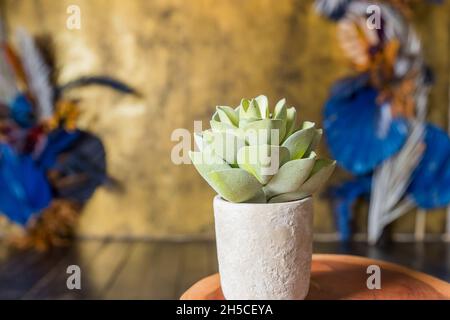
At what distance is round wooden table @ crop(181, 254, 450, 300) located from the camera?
2.10 feet

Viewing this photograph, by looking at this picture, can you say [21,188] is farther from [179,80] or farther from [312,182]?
[312,182]

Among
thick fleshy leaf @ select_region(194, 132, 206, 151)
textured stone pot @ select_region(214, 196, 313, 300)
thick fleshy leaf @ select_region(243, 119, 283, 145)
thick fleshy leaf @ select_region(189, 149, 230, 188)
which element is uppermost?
thick fleshy leaf @ select_region(243, 119, 283, 145)

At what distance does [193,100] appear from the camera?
8.31ft

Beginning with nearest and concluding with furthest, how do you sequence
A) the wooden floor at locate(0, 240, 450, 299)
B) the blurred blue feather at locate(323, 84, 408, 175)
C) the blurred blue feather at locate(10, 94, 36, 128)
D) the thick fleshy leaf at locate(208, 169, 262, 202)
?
the thick fleshy leaf at locate(208, 169, 262, 202) → the wooden floor at locate(0, 240, 450, 299) → the blurred blue feather at locate(323, 84, 408, 175) → the blurred blue feather at locate(10, 94, 36, 128)

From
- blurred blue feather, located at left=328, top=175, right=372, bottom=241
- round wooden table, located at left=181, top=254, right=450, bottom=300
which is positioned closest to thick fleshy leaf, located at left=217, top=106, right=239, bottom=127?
round wooden table, located at left=181, top=254, right=450, bottom=300

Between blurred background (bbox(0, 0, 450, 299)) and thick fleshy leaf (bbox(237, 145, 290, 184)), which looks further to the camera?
blurred background (bbox(0, 0, 450, 299))

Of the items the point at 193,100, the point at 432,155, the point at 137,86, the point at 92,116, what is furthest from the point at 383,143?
the point at 92,116

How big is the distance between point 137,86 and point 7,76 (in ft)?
2.23

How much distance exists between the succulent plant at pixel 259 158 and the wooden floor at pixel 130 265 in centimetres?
129

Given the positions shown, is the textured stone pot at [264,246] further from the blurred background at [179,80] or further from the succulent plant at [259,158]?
the blurred background at [179,80]

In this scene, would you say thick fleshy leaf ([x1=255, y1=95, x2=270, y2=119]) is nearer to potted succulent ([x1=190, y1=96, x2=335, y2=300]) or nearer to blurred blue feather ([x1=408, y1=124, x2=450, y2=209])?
potted succulent ([x1=190, y1=96, x2=335, y2=300])

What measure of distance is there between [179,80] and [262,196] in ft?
6.64

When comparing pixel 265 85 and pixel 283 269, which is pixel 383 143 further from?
pixel 283 269

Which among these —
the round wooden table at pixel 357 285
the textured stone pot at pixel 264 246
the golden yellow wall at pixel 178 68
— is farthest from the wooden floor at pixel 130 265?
the textured stone pot at pixel 264 246
